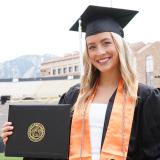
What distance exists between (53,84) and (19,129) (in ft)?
189

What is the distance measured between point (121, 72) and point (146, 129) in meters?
0.39

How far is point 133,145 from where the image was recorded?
292cm

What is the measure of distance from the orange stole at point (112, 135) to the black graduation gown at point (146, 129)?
1.2 inches

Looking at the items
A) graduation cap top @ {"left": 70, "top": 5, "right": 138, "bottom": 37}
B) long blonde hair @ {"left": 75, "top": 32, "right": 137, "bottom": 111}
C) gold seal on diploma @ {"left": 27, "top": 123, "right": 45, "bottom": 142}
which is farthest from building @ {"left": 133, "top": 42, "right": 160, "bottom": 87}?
gold seal on diploma @ {"left": 27, "top": 123, "right": 45, "bottom": 142}

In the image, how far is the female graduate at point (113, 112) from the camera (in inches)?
115

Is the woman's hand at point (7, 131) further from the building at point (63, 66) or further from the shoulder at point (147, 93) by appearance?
the building at point (63, 66)

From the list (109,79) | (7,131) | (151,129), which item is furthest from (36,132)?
(151,129)

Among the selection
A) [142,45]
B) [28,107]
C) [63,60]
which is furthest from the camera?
[63,60]

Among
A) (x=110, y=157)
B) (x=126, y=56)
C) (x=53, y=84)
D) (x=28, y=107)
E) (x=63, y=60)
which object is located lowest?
(x=110, y=157)

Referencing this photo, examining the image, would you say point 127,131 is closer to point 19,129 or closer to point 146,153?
point 146,153

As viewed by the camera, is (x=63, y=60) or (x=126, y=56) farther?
(x=63, y=60)

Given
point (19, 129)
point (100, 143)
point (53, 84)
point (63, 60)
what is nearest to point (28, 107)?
point (19, 129)

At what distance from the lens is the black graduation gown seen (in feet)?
9.47

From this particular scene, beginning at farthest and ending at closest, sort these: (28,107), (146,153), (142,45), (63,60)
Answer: (63,60), (142,45), (28,107), (146,153)
